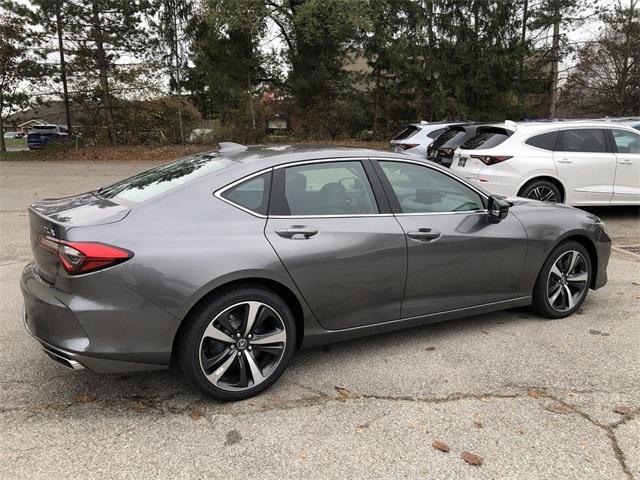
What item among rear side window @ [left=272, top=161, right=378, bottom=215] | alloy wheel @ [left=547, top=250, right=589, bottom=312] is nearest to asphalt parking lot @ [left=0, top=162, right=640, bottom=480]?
Result: alloy wheel @ [left=547, top=250, right=589, bottom=312]

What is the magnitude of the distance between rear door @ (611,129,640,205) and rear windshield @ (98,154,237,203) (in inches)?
276

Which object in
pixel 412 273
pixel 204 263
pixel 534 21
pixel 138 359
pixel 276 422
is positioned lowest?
pixel 276 422

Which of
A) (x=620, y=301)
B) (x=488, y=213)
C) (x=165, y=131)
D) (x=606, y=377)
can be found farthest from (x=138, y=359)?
(x=165, y=131)

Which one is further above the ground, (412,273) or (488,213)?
(488,213)

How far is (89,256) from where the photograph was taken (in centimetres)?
286

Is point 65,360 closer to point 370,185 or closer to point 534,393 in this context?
point 370,185

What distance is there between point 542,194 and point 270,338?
6.20 meters

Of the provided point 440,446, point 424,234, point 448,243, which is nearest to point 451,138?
point 448,243

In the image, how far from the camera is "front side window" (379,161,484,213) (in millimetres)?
3893

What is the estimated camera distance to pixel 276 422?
3.06 metres

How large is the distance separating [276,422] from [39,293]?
60.1 inches

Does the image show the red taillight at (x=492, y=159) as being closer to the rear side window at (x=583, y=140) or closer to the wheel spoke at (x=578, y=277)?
the rear side window at (x=583, y=140)

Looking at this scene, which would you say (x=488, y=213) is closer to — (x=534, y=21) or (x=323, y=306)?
(x=323, y=306)

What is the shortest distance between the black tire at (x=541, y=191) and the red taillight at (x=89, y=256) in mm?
6570
